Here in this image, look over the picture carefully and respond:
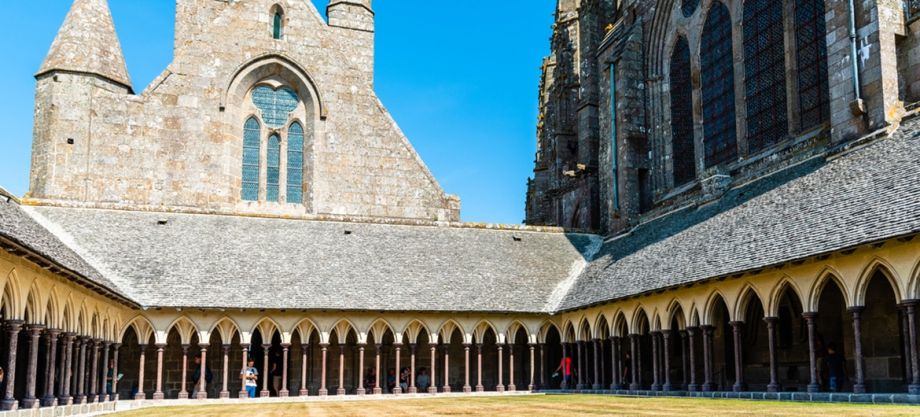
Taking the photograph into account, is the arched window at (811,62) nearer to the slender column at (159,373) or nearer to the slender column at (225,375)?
the slender column at (225,375)

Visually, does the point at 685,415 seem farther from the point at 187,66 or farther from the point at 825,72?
the point at 187,66

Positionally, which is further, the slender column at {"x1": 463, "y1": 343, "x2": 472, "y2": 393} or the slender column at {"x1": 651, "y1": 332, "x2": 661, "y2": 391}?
the slender column at {"x1": 463, "y1": 343, "x2": 472, "y2": 393}

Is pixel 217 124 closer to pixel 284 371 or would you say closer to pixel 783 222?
pixel 284 371

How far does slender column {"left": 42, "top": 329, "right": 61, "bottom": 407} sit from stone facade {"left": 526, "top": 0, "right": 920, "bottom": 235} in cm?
1970

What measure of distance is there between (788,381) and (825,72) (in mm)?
9068

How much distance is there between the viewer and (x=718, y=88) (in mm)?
35656

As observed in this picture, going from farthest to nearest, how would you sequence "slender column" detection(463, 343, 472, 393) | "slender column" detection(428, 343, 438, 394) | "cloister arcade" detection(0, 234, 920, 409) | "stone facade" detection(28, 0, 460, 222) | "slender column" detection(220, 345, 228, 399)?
"stone facade" detection(28, 0, 460, 222) < "slender column" detection(463, 343, 472, 393) < "slender column" detection(428, 343, 438, 394) < "slender column" detection(220, 345, 228, 399) < "cloister arcade" detection(0, 234, 920, 409)

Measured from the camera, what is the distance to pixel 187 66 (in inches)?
1608

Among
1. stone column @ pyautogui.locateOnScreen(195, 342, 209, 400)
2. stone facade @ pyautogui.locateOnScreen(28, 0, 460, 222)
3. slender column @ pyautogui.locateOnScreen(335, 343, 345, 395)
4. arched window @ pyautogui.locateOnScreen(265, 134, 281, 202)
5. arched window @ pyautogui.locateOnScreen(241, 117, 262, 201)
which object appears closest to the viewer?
stone column @ pyautogui.locateOnScreen(195, 342, 209, 400)

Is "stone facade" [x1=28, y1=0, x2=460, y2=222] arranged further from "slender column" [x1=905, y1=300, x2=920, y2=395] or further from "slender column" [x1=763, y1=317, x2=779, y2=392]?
"slender column" [x1=905, y1=300, x2=920, y2=395]

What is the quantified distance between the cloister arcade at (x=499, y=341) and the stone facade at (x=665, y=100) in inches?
197

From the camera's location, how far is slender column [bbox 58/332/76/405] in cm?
2395

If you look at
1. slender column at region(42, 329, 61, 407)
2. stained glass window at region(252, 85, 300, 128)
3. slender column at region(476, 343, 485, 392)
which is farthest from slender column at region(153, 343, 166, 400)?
stained glass window at region(252, 85, 300, 128)

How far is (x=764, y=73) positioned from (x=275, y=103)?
20.2 metres
